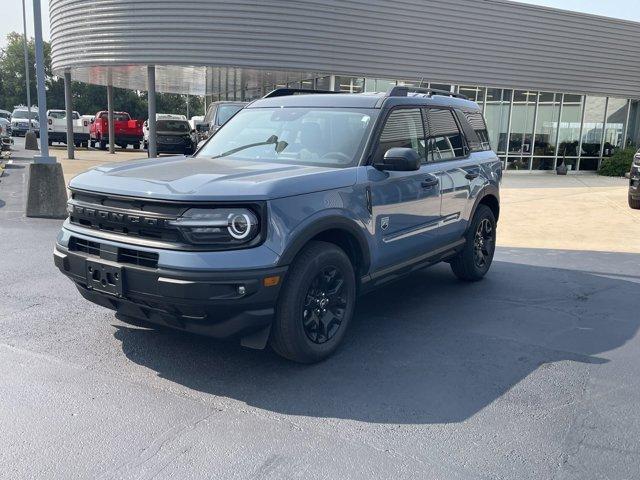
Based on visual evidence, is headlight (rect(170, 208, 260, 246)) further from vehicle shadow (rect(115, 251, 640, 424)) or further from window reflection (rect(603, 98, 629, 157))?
window reflection (rect(603, 98, 629, 157))

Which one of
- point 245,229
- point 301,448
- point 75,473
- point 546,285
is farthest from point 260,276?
point 546,285

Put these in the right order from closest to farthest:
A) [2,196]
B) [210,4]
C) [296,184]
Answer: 1. [296,184]
2. [2,196]
3. [210,4]

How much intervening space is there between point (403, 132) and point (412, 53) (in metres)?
14.5

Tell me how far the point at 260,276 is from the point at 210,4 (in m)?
14.4

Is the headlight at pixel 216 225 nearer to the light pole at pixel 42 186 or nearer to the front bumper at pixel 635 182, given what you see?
the light pole at pixel 42 186

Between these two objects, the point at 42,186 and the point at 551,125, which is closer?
the point at 42,186

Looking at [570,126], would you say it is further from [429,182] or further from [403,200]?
[403,200]

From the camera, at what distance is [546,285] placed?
6566 millimetres

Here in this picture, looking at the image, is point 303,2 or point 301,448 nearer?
point 301,448

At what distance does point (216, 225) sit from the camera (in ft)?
11.5

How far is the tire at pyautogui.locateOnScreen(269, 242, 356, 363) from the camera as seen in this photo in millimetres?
3785

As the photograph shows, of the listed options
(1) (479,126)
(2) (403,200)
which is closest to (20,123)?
(1) (479,126)

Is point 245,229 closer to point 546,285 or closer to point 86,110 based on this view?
point 546,285

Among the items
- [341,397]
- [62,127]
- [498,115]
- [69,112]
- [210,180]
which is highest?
[498,115]
